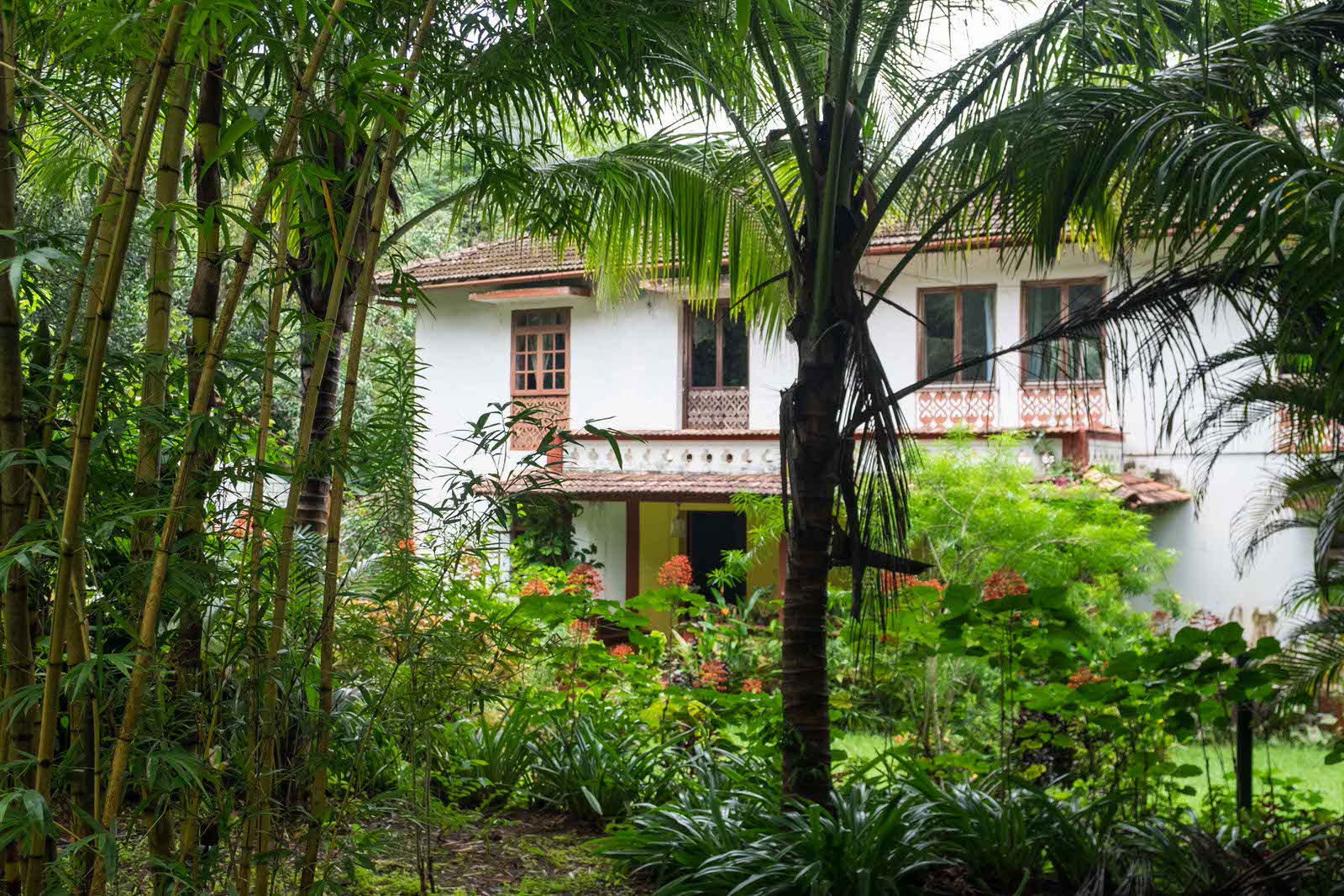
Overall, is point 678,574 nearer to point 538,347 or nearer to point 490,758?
point 490,758

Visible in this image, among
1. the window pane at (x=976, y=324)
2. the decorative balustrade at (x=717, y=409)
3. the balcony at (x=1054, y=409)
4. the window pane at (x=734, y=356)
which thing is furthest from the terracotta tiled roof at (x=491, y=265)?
the balcony at (x=1054, y=409)

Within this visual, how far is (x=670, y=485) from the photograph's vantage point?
42.7ft

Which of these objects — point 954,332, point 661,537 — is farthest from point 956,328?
point 661,537

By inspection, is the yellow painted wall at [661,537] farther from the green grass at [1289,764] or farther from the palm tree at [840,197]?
the palm tree at [840,197]

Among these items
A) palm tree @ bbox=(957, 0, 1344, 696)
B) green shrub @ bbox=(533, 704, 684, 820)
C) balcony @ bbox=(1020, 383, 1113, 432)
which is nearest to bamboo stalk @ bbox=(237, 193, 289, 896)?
green shrub @ bbox=(533, 704, 684, 820)

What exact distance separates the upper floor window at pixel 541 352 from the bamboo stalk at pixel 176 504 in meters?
12.7

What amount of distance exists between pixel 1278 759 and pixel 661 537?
7.95m

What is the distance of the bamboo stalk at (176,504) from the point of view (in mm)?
2105

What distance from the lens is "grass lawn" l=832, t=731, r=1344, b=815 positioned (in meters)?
8.05

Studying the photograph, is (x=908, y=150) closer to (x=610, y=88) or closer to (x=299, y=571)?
(x=610, y=88)

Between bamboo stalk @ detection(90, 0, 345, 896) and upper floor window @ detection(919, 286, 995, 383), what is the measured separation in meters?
10.8

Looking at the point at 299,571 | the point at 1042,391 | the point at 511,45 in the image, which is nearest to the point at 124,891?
the point at 299,571

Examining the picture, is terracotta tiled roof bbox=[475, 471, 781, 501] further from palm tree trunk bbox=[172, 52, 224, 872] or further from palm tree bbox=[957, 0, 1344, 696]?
palm tree trunk bbox=[172, 52, 224, 872]

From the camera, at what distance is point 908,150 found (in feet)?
18.1
